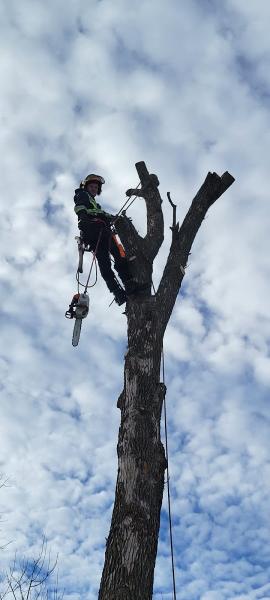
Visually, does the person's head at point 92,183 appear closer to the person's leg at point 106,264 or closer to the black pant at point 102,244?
the black pant at point 102,244

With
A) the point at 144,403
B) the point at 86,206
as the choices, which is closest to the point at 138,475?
the point at 144,403

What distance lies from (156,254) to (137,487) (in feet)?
8.36

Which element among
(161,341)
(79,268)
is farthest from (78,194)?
(161,341)

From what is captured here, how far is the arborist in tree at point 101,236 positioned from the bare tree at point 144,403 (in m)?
0.36

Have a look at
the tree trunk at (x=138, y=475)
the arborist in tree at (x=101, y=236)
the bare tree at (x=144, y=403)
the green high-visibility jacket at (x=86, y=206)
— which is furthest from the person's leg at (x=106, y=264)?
the tree trunk at (x=138, y=475)

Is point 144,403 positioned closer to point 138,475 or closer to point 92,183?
point 138,475

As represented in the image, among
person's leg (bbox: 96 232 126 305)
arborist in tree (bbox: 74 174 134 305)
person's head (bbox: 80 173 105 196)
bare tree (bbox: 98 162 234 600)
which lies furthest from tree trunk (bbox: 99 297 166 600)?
person's head (bbox: 80 173 105 196)

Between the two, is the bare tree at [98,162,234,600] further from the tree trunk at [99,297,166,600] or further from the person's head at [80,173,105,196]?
the person's head at [80,173,105,196]

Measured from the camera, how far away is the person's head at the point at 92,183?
22.5 feet

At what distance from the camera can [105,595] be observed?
3057mm

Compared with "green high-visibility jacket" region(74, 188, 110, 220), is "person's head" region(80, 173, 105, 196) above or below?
above

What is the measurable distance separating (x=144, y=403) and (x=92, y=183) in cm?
373

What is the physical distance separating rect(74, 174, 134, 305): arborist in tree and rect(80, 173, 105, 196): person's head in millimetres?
326

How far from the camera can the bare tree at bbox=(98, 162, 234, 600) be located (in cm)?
320
